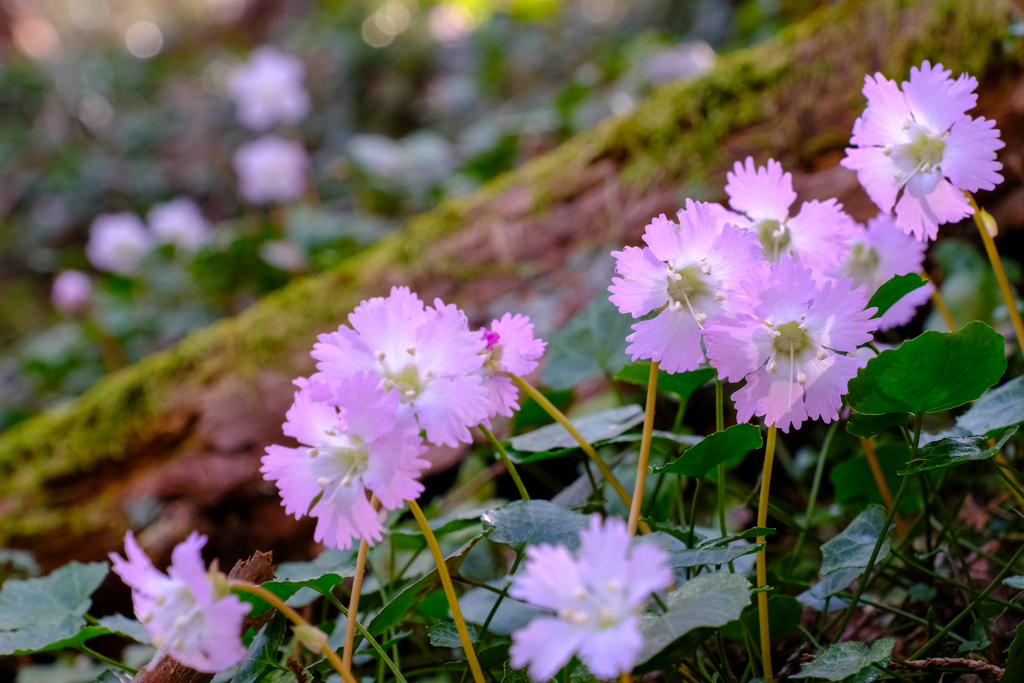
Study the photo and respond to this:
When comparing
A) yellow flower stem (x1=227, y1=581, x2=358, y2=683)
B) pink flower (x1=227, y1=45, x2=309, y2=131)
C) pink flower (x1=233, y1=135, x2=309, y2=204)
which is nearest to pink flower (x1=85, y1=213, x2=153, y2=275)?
pink flower (x1=233, y1=135, x2=309, y2=204)

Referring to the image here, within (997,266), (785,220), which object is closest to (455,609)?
(785,220)

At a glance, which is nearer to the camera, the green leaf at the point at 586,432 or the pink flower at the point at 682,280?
the pink flower at the point at 682,280

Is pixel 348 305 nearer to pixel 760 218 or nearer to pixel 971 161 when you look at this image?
pixel 760 218

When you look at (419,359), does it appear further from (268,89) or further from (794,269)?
(268,89)

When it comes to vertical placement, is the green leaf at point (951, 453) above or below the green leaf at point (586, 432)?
below

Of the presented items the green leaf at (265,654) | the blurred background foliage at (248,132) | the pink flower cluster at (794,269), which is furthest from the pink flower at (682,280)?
the blurred background foliage at (248,132)

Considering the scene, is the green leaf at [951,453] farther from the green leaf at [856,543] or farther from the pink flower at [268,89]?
the pink flower at [268,89]

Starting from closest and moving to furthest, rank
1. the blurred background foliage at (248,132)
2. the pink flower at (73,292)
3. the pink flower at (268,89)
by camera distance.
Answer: the blurred background foliage at (248,132), the pink flower at (73,292), the pink flower at (268,89)

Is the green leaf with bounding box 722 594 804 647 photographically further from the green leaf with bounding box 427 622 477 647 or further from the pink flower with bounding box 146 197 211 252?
the pink flower with bounding box 146 197 211 252
